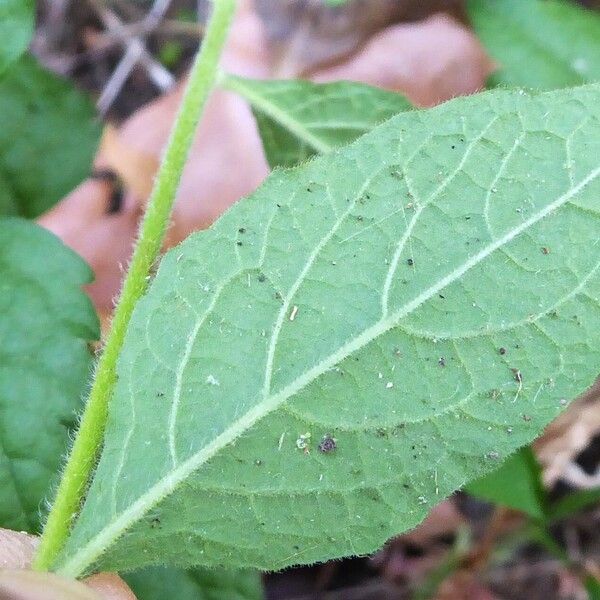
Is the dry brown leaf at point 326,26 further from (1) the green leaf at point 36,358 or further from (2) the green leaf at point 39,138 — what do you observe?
(1) the green leaf at point 36,358

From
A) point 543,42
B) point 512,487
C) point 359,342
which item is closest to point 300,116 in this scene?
point 359,342

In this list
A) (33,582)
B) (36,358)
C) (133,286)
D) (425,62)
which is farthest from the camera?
(425,62)

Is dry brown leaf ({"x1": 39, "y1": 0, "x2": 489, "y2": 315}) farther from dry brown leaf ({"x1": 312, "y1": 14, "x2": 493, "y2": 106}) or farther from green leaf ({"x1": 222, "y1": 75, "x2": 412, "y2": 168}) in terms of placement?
green leaf ({"x1": 222, "y1": 75, "x2": 412, "y2": 168})

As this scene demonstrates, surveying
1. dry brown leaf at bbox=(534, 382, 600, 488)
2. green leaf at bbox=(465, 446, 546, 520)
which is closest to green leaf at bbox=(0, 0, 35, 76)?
green leaf at bbox=(465, 446, 546, 520)

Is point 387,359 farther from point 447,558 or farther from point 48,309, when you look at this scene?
point 447,558

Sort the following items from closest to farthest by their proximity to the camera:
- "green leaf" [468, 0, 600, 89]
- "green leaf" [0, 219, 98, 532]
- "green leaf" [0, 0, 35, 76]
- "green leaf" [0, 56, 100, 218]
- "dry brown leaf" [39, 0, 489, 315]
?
1. "green leaf" [0, 219, 98, 532]
2. "green leaf" [0, 0, 35, 76]
3. "green leaf" [0, 56, 100, 218]
4. "green leaf" [468, 0, 600, 89]
5. "dry brown leaf" [39, 0, 489, 315]

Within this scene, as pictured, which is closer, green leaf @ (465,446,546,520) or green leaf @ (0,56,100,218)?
green leaf @ (465,446,546,520)

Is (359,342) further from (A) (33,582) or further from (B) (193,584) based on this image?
(B) (193,584)
